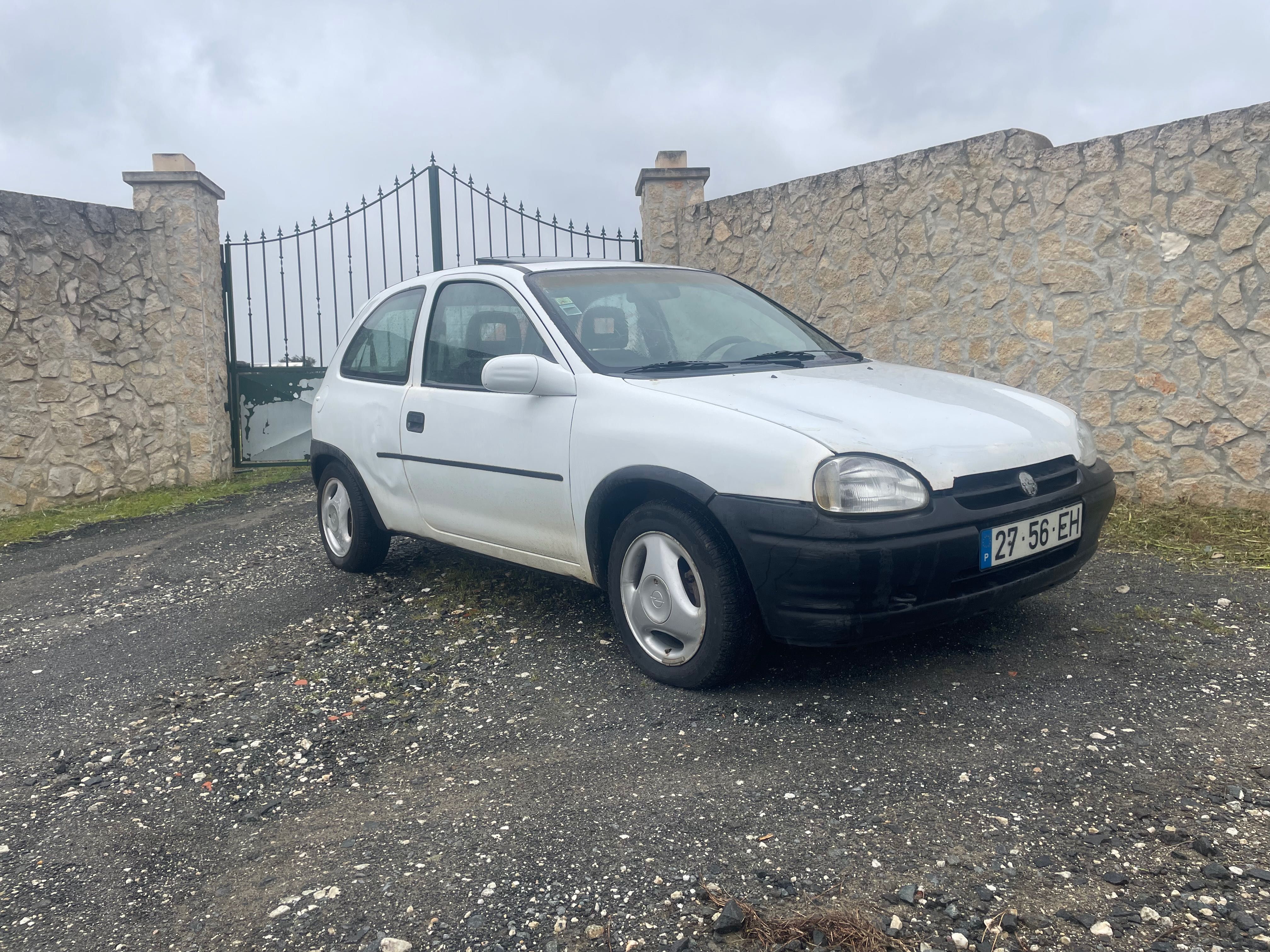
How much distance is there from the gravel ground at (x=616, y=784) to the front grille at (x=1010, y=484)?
0.69 m

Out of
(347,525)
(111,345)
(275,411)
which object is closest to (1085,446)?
(347,525)

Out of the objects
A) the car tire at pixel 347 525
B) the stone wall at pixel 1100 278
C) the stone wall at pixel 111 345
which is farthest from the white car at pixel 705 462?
the stone wall at pixel 111 345

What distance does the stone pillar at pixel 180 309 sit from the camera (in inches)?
378

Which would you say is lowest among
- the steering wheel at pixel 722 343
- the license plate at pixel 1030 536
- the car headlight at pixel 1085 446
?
the license plate at pixel 1030 536

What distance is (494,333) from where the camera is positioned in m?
4.38

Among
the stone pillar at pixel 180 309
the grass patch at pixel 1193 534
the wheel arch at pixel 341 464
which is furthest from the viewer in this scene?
the stone pillar at pixel 180 309

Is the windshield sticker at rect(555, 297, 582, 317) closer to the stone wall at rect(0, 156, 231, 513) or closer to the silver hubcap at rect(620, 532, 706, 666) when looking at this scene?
the silver hubcap at rect(620, 532, 706, 666)

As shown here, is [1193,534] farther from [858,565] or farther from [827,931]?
[827,931]

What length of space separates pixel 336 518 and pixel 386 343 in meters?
1.13

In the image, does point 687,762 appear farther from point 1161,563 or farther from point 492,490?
point 1161,563

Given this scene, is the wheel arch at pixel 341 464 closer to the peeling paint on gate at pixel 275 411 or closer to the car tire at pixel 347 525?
the car tire at pixel 347 525

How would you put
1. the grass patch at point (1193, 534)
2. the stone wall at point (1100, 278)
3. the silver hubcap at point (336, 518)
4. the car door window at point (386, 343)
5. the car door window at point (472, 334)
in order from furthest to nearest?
the stone wall at point (1100, 278)
the silver hubcap at point (336, 518)
the grass patch at point (1193, 534)
the car door window at point (386, 343)
the car door window at point (472, 334)

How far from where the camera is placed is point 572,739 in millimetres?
3320

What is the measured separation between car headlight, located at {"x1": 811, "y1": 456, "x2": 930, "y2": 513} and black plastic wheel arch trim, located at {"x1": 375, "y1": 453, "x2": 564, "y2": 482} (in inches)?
46.9
